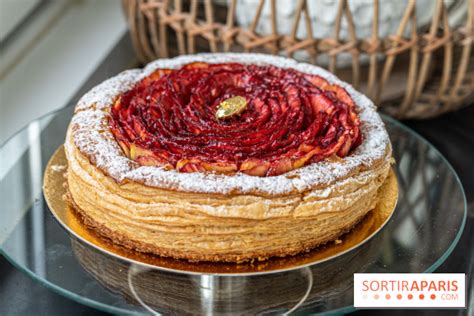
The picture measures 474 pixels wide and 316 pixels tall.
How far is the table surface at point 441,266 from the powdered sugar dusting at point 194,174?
262mm

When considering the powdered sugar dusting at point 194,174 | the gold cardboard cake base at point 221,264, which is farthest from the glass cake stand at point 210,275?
the powdered sugar dusting at point 194,174

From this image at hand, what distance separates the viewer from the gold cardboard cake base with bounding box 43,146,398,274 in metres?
1.08

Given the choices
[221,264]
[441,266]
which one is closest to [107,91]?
[221,264]

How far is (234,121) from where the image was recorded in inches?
47.4

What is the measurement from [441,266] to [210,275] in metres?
0.49

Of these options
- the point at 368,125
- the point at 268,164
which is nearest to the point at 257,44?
the point at 368,125

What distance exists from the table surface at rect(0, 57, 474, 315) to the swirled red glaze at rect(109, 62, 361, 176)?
0.29 meters

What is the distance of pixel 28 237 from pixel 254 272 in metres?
0.35

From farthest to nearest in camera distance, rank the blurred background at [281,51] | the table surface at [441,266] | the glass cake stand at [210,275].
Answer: the blurred background at [281,51]
the table surface at [441,266]
the glass cake stand at [210,275]

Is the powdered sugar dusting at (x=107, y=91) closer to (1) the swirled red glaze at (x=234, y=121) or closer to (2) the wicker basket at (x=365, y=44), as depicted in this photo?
(1) the swirled red glaze at (x=234, y=121)

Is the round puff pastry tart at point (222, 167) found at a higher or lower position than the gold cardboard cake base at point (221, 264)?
higher

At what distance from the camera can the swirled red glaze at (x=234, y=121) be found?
1104mm

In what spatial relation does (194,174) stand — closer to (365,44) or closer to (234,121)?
(234,121)

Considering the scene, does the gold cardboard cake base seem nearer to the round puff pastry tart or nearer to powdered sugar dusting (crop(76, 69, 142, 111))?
the round puff pastry tart
